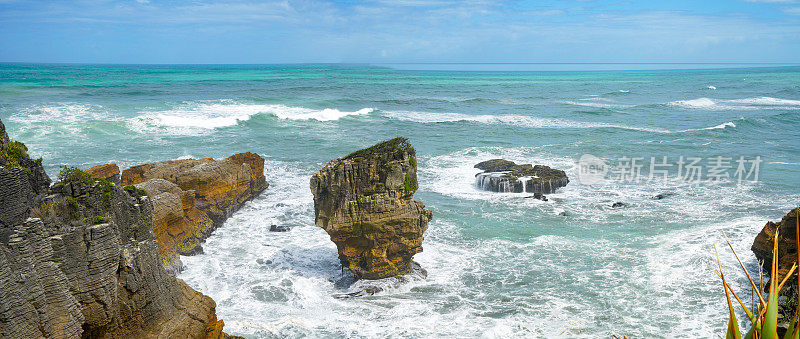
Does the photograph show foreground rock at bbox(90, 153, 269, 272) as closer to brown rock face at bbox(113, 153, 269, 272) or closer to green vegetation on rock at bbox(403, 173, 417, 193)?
brown rock face at bbox(113, 153, 269, 272)

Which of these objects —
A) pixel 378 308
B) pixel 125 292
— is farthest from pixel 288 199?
pixel 125 292

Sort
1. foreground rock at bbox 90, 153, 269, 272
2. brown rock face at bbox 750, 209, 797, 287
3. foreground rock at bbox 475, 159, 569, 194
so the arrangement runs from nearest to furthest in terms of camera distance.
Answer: brown rock face at bbox 750, 209, 797, 287, foreground rock at bbox 90, 153, 269, 272, foreground rock at bbox 475, 159, 569, 194

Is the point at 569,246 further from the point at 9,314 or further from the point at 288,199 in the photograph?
the point at 9,314

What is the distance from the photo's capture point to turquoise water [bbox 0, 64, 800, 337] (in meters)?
12.8

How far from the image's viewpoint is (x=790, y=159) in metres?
30.4

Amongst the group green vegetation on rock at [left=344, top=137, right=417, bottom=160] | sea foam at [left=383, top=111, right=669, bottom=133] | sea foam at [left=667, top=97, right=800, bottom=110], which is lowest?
sea foam at [left=383, top=111, right=669, bottom=133]

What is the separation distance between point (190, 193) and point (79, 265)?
10.3 metres

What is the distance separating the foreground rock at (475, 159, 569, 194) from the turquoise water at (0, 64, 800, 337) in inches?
20.8

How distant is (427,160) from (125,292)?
929 inches

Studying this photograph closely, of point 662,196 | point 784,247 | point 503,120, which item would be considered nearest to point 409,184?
point 784,247

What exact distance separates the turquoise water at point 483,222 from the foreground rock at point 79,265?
3685 mm

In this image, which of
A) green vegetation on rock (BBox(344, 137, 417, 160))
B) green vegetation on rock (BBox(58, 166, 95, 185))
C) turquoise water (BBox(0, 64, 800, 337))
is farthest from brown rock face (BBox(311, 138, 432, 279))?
green vegetation on rock (BBox(58, 166, 95, 185))

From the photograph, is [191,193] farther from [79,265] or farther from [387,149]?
[79,265]

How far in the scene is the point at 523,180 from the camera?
24281 mm
